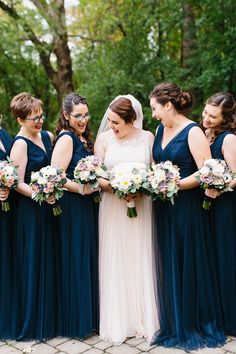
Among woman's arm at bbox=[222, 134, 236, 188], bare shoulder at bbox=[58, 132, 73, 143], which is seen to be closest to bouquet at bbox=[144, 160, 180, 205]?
woman's arm at bbox=[222, 134, 236, 188]

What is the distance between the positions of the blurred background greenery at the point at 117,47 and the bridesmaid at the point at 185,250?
5.20 metres

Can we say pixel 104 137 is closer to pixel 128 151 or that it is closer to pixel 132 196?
pixel 128 151

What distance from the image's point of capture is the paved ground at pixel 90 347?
4840mm

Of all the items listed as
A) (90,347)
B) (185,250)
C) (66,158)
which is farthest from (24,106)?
(90,347)

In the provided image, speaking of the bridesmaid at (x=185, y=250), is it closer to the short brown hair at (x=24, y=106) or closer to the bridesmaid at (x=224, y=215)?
the bridesmaid at (x=224, y=215)

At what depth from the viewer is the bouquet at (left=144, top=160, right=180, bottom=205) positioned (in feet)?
15.3

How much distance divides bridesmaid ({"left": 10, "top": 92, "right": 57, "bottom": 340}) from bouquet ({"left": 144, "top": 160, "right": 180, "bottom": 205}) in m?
1.18

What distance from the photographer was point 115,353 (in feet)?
15.9

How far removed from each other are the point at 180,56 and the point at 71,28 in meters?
2.78

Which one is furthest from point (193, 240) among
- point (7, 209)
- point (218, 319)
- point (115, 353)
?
point (7, 209)

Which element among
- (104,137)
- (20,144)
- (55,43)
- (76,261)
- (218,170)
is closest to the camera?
(218,170)

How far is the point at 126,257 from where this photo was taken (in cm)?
526

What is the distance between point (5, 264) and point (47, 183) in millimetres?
1139

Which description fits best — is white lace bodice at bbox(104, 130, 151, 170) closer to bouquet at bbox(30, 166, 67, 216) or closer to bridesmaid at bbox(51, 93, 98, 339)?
bridesmaid at bbox(51, 93, 98, 339)
